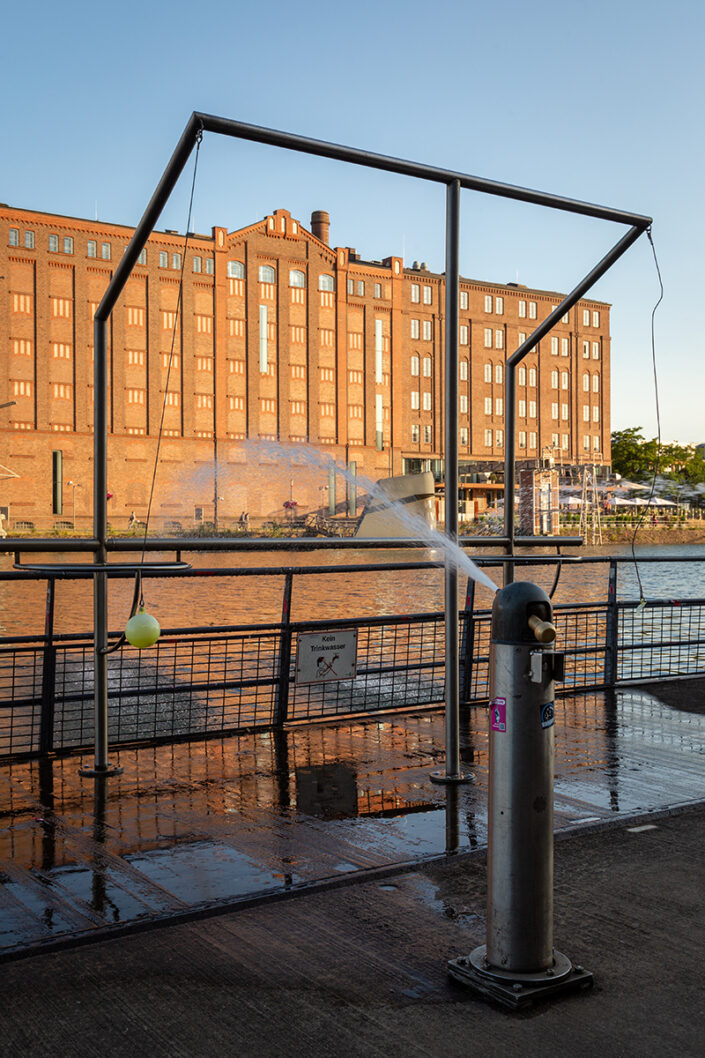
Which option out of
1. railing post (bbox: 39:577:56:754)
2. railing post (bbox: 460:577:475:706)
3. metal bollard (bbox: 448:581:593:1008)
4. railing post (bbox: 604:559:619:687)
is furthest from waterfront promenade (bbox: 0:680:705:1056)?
railing post (bbox: 604:559:619:687)

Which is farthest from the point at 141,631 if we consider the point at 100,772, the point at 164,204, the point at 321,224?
the point at 321,224

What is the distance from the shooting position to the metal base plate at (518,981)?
3.57 metres

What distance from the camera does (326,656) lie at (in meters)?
8.20

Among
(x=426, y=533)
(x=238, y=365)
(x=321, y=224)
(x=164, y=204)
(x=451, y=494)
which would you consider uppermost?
(x=321, y=224)

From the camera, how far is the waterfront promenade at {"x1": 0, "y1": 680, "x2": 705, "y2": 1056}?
339cm

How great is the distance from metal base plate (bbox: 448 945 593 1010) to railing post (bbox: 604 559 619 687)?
6.64 metres

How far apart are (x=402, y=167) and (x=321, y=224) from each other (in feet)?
319

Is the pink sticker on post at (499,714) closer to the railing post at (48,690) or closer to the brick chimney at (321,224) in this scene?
the railing post at (48,690)

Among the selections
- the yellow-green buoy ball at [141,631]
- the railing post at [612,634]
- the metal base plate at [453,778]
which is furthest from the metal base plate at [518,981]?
the railing post at [612,634]

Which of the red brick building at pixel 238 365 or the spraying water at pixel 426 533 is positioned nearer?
the spraying water at pixel 426 533

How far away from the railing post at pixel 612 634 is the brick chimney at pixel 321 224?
9317 centimetres

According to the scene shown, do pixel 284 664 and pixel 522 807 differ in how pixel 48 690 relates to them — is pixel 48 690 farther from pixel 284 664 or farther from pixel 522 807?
pixel 522 807

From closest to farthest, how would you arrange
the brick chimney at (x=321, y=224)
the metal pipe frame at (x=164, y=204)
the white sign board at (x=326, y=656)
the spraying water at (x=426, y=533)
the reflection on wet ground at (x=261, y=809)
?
the reflection on wet ground at (x=261, y=809) < the spraying water at (x=426, y=533) < the metal pipe frame at (x=164, y=204) < the white sign board at (x=326, y=656) < the brick chimney at (x=321, y=224)

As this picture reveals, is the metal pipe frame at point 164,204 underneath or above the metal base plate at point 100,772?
above
